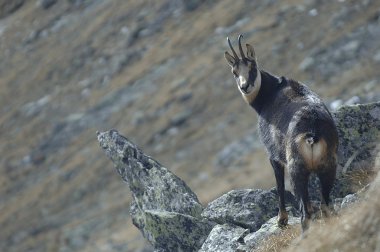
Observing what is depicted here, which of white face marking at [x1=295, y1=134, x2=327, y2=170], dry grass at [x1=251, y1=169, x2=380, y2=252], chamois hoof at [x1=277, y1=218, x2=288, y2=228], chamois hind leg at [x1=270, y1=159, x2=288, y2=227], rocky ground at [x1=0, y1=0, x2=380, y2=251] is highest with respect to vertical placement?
dry grass at [x1=251, y1=169, x2=380, y2=252]

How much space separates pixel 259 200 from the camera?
2020 cm

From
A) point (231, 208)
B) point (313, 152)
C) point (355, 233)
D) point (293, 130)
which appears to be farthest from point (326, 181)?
point (355, 233)

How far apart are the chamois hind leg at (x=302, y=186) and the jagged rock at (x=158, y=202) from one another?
14.9ft

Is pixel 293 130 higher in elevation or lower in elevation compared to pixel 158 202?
higher

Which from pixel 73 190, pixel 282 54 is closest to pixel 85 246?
pixel 73 190

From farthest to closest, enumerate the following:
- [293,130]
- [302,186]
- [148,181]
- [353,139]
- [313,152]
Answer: [148,181] → [353,139] → [293,130] → [302,186] → [313,152]

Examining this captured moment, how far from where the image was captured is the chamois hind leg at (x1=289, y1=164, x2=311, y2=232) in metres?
16.3

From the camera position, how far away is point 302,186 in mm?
16391

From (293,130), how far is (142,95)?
58.4m

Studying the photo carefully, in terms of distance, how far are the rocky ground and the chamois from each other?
3656 centimetres

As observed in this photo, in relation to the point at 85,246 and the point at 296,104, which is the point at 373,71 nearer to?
the point at 85,246

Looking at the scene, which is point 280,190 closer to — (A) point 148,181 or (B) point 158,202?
(B) point 158,202

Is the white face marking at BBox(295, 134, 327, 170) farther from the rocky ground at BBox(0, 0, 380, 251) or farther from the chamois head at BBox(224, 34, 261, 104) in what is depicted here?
the rocky ground at BBox(0, 0, 380, 251)

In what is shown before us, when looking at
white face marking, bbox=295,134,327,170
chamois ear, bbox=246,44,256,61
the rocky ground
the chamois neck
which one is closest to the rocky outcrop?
white face marking, bbox=295,134,327,170
